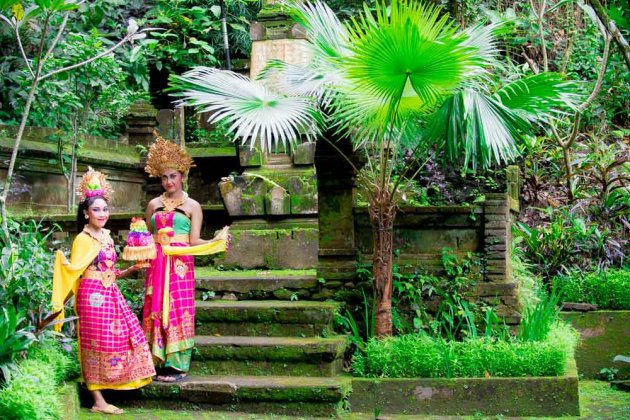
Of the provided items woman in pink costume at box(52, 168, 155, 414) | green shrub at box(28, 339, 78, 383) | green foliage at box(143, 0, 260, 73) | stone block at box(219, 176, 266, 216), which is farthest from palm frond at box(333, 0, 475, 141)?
green foliage at box(143, 0, 260, 73)

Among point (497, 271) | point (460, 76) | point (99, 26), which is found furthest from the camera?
point (99, 26)

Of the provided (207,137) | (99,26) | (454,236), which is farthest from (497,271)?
(99,26)

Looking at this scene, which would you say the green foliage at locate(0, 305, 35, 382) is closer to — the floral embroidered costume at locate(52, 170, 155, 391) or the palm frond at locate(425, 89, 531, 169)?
the floral embroidered costume at locate(52, 170, 155, 391)

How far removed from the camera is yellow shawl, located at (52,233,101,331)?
5.54 m

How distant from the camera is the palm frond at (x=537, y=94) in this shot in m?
5.73

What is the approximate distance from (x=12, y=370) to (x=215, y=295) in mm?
2248

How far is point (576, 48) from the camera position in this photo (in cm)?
1369

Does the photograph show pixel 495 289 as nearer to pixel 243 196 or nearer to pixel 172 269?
pixel 172 269

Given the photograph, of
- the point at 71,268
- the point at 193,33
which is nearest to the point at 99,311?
the point at 71,268

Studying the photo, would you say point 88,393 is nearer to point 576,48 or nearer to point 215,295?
point 215,295

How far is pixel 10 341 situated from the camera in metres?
5.03

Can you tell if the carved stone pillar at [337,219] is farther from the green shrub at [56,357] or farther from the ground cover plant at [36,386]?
the ground cover plant at [36,386]

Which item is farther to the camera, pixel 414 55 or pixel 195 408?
pixel 195 408

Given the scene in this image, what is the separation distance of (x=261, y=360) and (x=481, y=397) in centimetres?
170
